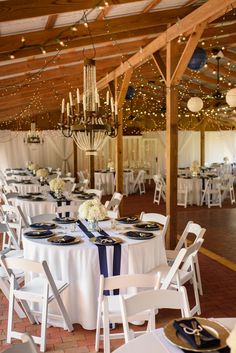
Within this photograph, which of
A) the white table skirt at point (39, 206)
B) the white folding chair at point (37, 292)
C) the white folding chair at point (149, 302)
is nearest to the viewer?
the white folding chair at point (149, 302)

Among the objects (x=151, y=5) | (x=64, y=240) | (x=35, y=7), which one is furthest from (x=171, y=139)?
(x=35, y=7)

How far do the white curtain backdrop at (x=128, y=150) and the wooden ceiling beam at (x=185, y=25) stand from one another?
9.29 metres

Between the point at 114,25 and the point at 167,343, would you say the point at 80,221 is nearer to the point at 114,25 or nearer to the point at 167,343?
the point at 114,25

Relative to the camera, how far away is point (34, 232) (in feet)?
14.4

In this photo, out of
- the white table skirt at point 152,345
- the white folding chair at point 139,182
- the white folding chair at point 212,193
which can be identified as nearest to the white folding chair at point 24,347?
the white table skirt at point 152,345

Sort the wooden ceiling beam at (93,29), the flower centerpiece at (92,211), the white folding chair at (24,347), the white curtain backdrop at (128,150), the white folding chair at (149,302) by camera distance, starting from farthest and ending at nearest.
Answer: the white curtain backdrop at (128,150) < the wooden ceiling beam at (93,29) < the flower centerpiece at (92,211) < the white folding chair at (149,302) < the white folding chair at (24,347)

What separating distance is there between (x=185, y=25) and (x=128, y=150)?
39.6 ft

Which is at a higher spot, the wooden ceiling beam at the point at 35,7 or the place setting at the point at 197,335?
the wooden ceiling beam at the point at 35,7

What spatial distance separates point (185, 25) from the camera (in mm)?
5469

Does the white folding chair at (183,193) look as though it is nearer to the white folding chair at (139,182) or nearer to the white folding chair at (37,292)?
the white folding chair at (139,182)

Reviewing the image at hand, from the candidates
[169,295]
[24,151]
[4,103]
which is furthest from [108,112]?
[24,151]

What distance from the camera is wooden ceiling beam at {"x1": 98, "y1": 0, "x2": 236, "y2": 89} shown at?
4702 millimetres

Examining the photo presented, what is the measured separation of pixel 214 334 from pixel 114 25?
4.35m

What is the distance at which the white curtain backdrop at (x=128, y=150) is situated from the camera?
17.2m
